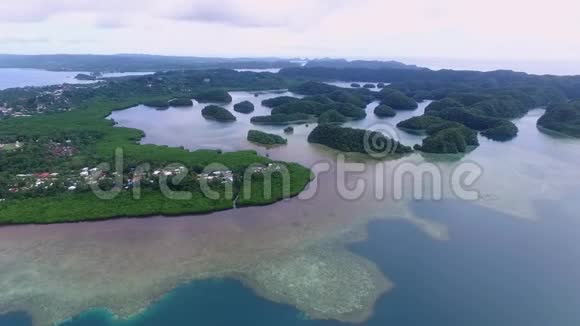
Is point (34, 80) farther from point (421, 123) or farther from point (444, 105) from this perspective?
point (444, 105)

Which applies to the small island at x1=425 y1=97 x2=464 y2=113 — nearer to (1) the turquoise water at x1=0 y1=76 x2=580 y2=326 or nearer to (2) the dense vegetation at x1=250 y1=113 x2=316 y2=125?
(2) the dense vegetation at x1=250 y1=113 x2=316 y2=125

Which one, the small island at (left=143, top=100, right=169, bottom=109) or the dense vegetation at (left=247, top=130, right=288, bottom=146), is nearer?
the dense vegetation at (left=247, top=130, right=288, bottom=146)

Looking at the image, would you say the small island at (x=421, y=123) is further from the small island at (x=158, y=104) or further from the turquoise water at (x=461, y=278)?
the small island at (x=158, y=104)

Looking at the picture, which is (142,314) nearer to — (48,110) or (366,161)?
(366,161)

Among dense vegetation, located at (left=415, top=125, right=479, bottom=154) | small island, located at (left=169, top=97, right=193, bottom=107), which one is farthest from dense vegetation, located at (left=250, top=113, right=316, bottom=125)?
dense vegetation, located at (left=415, top=125, right=479, bottom=154)

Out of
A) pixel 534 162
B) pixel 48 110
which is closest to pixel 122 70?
pixel 48 110
